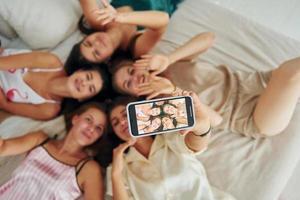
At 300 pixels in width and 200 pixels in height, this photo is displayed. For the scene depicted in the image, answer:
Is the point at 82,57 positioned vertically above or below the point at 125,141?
above

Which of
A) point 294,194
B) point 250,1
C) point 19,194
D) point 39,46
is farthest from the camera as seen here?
point 250,1

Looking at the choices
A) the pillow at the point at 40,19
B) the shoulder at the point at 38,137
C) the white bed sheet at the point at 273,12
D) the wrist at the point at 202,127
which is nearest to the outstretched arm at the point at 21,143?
the shoulder at the point at 38,137

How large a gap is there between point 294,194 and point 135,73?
1.80 feet

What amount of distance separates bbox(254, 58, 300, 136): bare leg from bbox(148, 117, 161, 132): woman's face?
34 centimetres

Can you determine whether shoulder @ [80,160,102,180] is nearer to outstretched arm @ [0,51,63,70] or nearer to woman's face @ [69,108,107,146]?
woman's face @ [69,108,107,146]

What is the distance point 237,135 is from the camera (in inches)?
49.6

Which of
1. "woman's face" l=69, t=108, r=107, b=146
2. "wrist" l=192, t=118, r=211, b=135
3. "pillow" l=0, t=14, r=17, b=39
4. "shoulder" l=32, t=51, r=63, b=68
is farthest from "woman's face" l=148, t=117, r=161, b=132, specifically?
"pillow" l=0, t=14, r=17, b=39

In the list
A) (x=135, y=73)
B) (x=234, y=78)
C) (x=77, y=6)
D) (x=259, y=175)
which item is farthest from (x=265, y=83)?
(x=77, y=6)

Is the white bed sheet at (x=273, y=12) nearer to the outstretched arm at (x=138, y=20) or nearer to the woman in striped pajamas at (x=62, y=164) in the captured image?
the outstretched arm at (x=138, y=20)

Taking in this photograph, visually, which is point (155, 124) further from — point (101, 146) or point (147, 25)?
point (147, 25)

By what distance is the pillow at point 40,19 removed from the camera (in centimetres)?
137

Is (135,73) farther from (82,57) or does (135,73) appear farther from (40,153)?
(40,153)

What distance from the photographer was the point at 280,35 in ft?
4.92

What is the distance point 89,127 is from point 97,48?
23 cm
